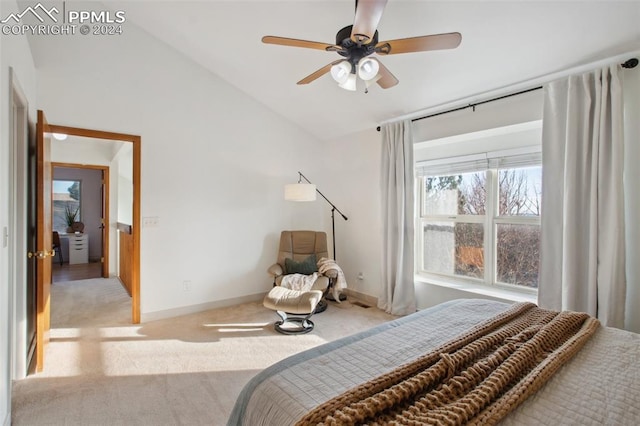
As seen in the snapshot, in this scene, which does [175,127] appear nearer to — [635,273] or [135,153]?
[135,153]

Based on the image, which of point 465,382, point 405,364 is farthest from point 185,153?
point 465,382

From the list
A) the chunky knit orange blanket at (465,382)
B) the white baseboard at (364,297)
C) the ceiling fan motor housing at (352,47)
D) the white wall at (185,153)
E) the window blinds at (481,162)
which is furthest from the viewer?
the white baseboard at (364,297)

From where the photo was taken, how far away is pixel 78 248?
6867mm

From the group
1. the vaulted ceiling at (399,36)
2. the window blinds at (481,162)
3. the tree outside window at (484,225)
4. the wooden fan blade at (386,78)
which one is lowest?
the tree outside window at (484,225)

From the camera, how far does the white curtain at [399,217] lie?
11.8 feet

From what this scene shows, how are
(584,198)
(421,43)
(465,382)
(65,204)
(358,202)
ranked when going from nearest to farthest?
(465,382)
(421,43)
(584,198)
(358,202)
(65,204)

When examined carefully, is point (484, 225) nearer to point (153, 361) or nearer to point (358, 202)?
point (358, 202)

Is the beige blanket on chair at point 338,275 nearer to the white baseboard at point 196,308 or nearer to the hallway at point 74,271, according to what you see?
the white baseboard at point 196,308

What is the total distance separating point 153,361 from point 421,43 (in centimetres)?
301

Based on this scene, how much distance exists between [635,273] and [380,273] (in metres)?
2.32

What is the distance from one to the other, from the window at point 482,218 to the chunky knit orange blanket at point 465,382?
194cm

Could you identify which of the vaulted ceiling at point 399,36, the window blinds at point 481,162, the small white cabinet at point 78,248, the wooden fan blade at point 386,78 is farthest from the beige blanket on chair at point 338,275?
the small white cabinet at point 78,248

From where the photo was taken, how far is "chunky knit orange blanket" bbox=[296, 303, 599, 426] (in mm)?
837

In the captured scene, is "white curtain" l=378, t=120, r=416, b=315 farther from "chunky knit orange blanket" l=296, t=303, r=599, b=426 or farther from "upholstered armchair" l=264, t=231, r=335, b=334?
"chunky knit orange blanket" l=296, t=303, r=599, b=426
